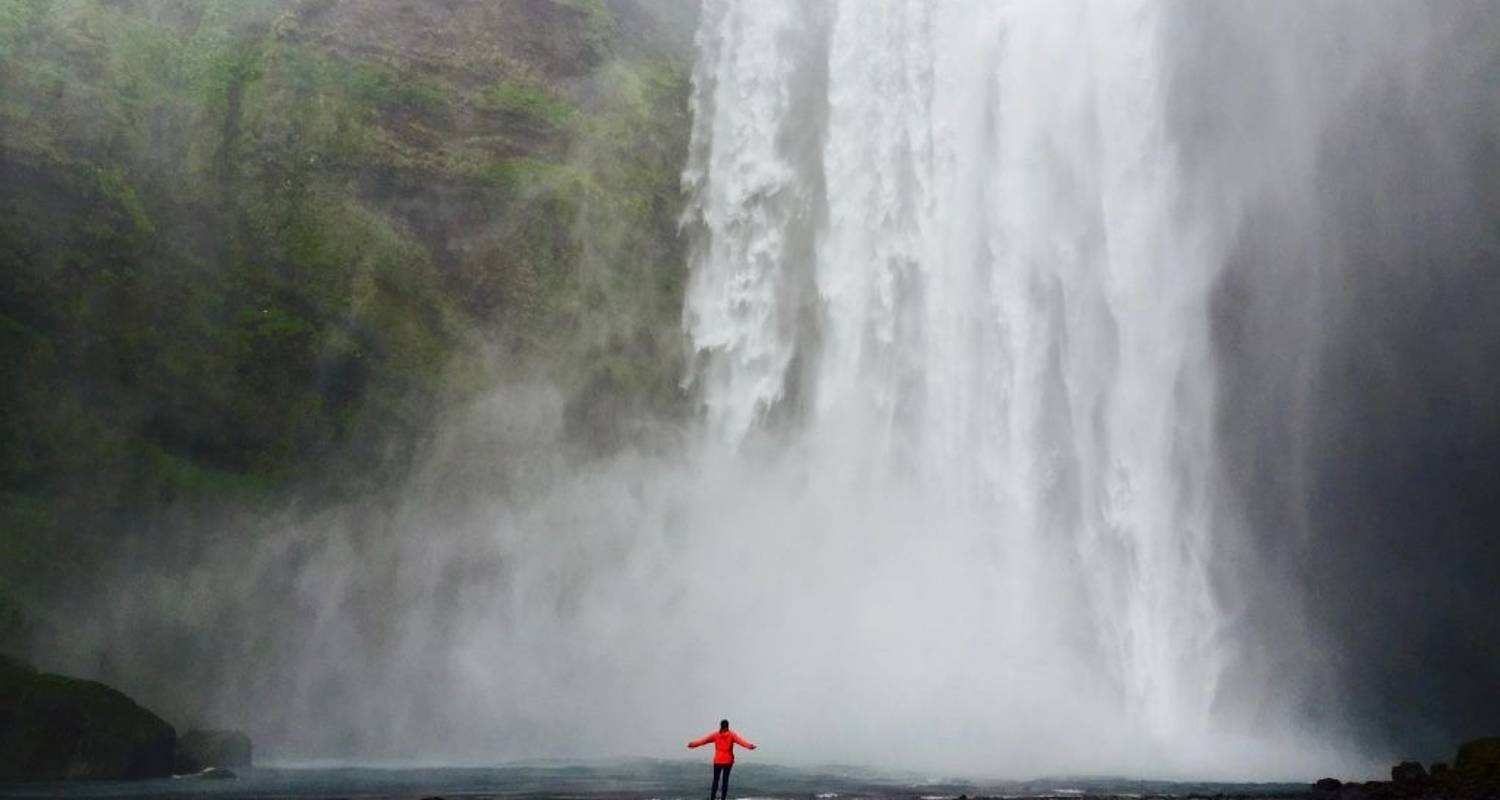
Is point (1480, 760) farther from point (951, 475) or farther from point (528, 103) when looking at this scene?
point (528, 103)

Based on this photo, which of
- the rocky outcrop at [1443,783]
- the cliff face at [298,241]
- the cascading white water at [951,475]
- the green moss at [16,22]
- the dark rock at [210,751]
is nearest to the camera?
the rocky outcrop at [1443,783]

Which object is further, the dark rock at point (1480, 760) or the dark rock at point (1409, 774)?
the dark rock at point (1480, 760)

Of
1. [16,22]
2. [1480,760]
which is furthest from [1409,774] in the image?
[16,22]

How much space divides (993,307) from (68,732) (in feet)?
69.2

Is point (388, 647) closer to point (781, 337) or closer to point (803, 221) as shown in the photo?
point (781, 337)

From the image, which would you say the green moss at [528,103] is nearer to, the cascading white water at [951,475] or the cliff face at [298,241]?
the cliff face at [298,241]

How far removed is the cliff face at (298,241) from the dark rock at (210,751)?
554 centimetres

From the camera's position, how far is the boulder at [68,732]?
25.2m

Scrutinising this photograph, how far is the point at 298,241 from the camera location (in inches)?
1396

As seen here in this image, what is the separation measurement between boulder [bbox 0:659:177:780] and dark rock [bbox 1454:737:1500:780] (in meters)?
23.1

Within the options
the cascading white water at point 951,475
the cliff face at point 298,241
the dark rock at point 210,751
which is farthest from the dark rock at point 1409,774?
the dark rock at point 210,751

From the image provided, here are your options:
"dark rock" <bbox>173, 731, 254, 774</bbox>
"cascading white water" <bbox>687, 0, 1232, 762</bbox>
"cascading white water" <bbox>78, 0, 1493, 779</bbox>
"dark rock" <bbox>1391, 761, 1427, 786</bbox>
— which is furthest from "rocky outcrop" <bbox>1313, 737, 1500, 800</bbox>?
"dark rock" <bbox>173, 731, 254, 774</bbox>

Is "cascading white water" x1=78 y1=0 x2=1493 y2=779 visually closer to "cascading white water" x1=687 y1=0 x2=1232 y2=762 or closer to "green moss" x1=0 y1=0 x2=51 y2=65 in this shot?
"cascading white water" x1=687 y1=0 x2=1232 y2=762

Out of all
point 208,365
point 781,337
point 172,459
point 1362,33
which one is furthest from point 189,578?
point 1362,33
